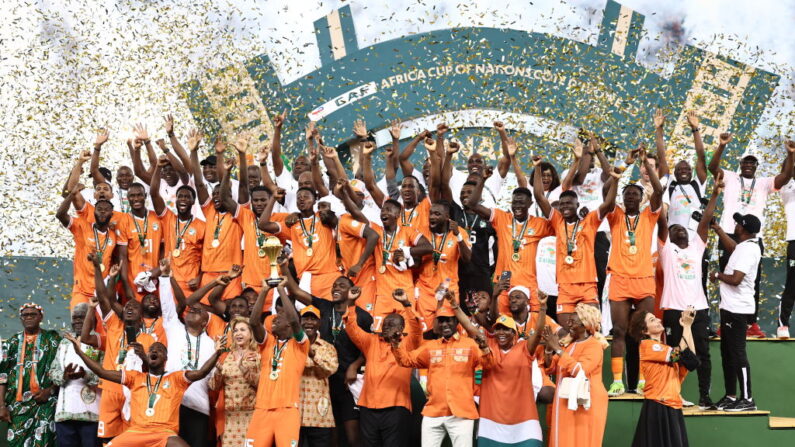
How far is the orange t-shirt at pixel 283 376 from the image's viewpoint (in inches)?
324

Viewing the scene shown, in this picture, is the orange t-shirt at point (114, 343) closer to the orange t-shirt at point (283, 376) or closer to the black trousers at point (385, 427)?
the orange t-shirt at point (283, 376)

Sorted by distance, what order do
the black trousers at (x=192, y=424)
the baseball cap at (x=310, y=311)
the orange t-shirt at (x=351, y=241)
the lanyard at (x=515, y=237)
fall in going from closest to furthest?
the baseball cap at (x=310, y=311) < the black trousers at (x=192, y=424) < the lanyard at (x=515, y=237) < the orange t-shirt at (x=351, y=241)

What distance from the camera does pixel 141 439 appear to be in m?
8.20

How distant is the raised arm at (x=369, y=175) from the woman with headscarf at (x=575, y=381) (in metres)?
2.79

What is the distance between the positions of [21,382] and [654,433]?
5627mm

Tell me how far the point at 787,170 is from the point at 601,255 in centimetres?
208

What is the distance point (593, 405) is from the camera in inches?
307

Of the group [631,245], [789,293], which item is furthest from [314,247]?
[789,293]

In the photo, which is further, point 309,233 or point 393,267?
Result: point 309,233

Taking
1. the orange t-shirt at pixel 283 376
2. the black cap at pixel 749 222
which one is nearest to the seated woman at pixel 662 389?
the black cap at pixel 749 222

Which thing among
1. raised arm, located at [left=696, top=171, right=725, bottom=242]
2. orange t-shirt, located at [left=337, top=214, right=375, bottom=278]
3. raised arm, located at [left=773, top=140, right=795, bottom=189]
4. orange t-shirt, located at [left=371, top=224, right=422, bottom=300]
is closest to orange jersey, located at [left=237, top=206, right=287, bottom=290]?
orange t-shirt, located at [left=337, top=214, right=375, bottom=278]

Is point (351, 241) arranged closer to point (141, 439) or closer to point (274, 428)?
point (274, 428)

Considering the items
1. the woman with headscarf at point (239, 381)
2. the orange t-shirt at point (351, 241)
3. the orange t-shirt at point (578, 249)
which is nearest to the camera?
the woman with headscarf at point (239, 381)

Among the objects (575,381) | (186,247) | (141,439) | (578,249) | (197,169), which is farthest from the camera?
(197,169)
